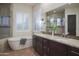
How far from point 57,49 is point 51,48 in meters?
0.11

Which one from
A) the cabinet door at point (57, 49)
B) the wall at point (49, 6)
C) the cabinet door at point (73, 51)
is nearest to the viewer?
the cabinet door at point (73, 51)

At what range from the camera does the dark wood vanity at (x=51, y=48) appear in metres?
1.93

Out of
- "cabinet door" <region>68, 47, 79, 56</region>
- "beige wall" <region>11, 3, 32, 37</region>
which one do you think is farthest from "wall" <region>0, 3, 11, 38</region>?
"cabinet door" <region>68, 47, 79, 56</region>

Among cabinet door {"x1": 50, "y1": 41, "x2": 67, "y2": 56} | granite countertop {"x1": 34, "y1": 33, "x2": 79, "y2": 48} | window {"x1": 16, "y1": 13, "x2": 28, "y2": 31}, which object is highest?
window {"x1": 16, "y1": 13, "x2": 28, "y2": 31}

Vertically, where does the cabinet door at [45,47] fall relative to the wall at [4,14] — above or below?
below

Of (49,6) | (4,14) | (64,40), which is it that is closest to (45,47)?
(64,40)

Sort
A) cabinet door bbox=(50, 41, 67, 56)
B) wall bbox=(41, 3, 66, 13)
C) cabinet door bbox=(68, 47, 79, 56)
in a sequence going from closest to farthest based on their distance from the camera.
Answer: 1. cabinet door bbox=(68, 47, 79, 56)
2. cabinet door bbox=(50, 41, 67, 56)
3. wall bbox=(41, 3, 66, 13)

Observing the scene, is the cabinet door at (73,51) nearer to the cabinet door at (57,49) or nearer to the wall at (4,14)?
the cabinet door at (57,49)

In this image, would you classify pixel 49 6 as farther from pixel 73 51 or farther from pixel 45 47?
A: pixel 73 51

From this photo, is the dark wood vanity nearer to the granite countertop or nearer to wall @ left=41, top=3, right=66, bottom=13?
the granite countertop

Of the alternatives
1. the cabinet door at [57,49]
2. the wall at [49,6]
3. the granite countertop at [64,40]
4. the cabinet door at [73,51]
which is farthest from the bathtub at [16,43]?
the cabinet door at [73,51]

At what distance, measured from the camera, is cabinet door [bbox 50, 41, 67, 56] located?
2.05 metres

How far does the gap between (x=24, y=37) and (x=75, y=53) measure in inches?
32.8

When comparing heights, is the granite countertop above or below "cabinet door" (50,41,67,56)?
above
